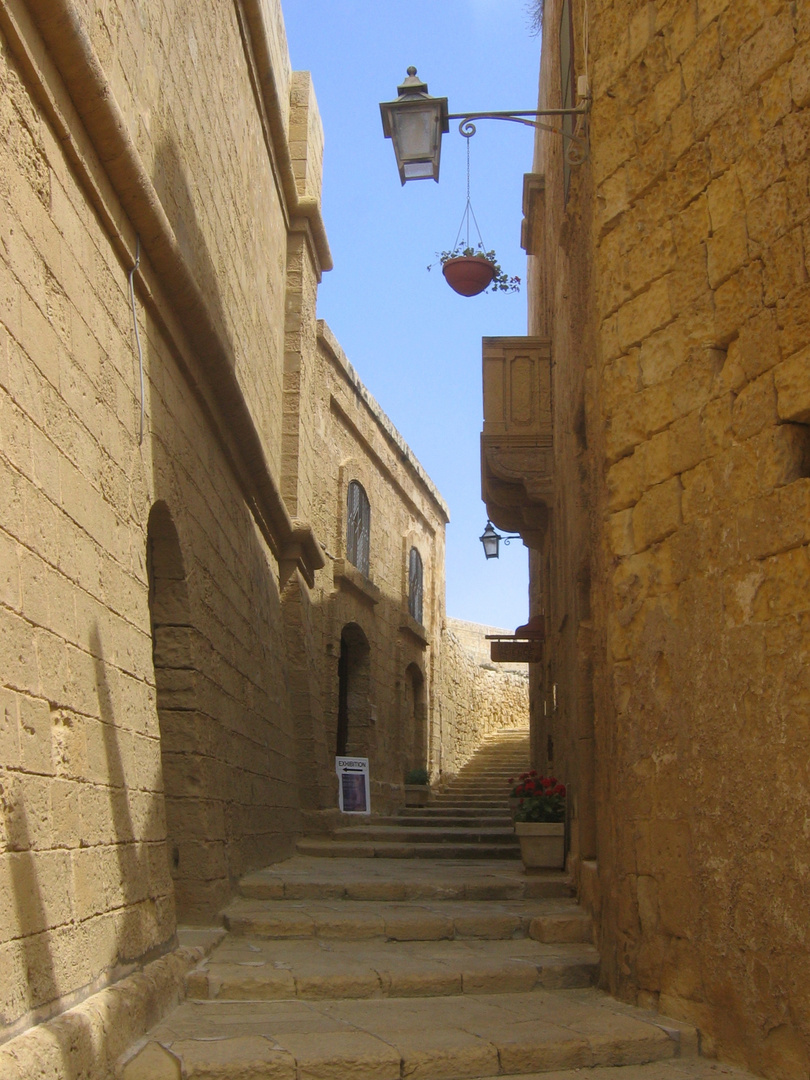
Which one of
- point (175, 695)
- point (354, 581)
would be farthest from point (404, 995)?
point (354, 581)

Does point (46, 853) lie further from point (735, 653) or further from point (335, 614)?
point (335, 614)

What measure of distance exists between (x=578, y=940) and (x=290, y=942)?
1.65 metres

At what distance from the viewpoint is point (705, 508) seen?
4352mm

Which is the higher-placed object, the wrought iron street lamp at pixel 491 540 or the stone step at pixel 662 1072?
the wrought iron street lamp at pixel 491 540

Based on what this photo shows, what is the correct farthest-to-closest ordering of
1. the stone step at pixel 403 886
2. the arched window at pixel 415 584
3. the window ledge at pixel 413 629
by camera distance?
the arched window at pixel 415 584 → the window ledge at pixel 413 629 → the stone step at pixel 403 886

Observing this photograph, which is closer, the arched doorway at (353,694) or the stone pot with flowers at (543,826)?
the stone pot with flowers at (543,826)

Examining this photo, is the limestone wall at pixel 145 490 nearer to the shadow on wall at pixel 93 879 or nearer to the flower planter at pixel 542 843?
the shadow on wall at pixel 93 879

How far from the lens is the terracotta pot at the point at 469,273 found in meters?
9.59

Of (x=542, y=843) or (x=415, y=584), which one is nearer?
(x=542, y=843)

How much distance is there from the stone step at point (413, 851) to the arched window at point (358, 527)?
5.24 metres

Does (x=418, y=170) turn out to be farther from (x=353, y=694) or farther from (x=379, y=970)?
(x=353, y=694)

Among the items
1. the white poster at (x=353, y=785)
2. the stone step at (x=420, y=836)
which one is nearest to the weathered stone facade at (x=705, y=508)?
the stone step at (x=420, y=836)

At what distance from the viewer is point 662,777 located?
4.47 metres

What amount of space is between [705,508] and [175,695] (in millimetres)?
3212
